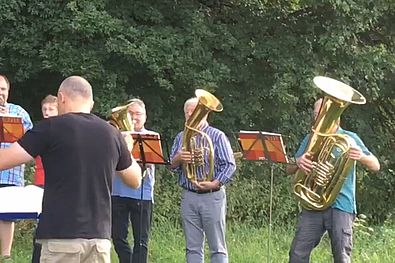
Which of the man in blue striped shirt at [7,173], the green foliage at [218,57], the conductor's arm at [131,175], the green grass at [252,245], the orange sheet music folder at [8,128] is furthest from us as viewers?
the green foliage at [218,57]

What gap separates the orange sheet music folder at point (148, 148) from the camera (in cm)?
650

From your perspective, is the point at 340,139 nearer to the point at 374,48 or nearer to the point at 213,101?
the point at 213,101

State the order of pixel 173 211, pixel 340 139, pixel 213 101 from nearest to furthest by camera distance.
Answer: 1. pixel 340 139
2. pixel 213 101
3. pixel 173 211

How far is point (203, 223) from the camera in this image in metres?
6.94

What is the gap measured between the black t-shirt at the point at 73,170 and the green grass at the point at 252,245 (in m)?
3.81

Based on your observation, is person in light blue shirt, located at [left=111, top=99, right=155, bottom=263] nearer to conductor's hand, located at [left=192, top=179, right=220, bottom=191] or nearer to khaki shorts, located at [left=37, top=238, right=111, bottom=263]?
conductor's hand, located at [left=192, top=179, right=220, bottom=191]

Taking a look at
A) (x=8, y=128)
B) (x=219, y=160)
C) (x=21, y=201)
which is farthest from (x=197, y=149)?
(x=21, y=201)

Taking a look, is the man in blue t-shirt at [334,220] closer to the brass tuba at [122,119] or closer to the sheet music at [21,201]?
the brass tuba at [122,119]

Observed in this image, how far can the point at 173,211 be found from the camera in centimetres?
1148

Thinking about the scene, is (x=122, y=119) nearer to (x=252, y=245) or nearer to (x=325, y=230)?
(x=325, y=230)

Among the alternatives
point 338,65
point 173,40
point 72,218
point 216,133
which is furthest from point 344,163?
point 338,65

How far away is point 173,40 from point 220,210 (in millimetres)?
5977

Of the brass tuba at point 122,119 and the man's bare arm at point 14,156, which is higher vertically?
the man's bare arm at point 14,156

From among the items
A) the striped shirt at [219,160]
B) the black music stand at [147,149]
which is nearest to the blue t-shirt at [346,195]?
the striped shirt at [219,160]
